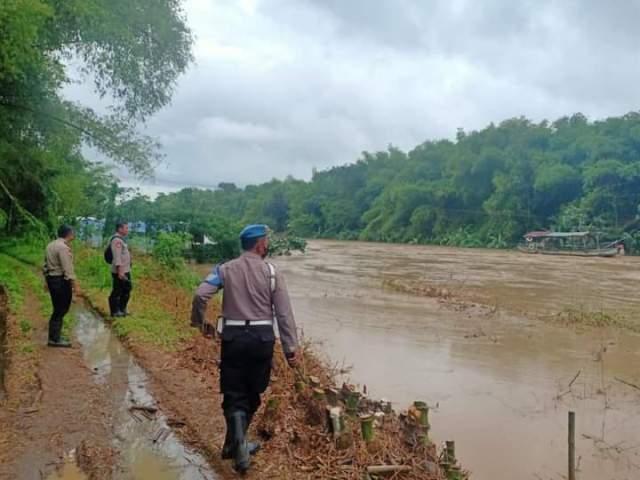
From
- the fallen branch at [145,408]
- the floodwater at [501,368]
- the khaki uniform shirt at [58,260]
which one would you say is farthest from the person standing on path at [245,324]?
the khaki uniform shirt at [58,260]

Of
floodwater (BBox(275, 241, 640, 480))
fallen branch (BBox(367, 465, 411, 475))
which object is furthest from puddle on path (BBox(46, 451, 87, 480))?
floodwater (BBox(275, 241, 640, 480))

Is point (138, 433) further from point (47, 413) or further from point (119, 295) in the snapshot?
point (119, 295)

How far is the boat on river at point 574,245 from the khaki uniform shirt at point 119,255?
42.7m

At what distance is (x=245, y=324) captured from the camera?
378 centimetres

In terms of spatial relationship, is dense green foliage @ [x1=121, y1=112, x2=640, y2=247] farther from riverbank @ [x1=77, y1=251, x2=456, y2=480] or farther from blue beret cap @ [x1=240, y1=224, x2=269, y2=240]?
blue beret cap @ [x1=240, y1=224, x2=269, y2=240]

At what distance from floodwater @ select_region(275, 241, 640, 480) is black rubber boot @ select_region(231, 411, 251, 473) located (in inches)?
109

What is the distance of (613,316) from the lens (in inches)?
582

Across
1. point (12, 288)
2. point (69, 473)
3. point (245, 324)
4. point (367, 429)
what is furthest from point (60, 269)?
point (12, 288)

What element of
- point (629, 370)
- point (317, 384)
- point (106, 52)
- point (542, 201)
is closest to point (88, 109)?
point (106, 52)

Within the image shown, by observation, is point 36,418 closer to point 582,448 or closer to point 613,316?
point 582,448

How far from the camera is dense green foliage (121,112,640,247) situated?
172 feet

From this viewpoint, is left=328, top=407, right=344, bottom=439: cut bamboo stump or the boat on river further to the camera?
the boat on river

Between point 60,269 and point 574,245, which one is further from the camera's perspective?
point 574,245

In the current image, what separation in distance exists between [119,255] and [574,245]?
47906 mm
